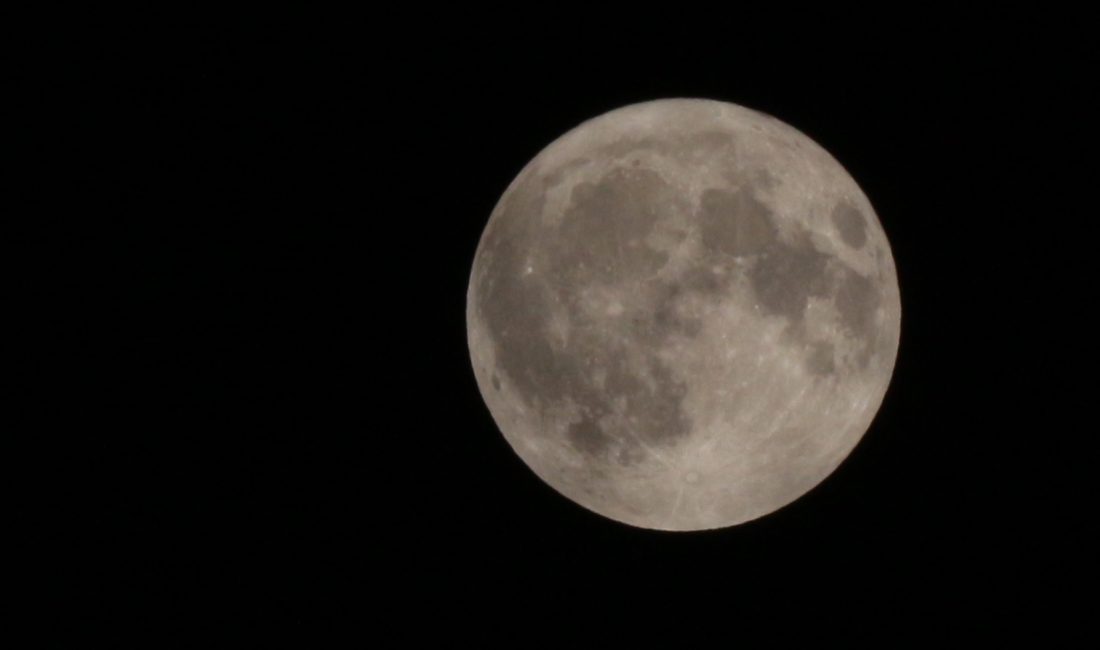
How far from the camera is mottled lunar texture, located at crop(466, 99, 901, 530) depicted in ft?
14.2

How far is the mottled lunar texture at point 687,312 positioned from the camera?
→ 4.33 metres

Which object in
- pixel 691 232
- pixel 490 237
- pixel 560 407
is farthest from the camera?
pixel 490 237

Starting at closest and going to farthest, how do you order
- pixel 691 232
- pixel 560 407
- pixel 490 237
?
pixel 691 232, pixel 560 407, pixel 490 237

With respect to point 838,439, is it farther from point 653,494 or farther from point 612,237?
point 612,237

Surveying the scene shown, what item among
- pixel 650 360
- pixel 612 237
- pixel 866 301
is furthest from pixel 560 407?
pixel 866 301

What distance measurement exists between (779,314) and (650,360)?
0.61m

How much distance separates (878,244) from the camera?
4.93 metres

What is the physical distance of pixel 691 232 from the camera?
434 centimetres

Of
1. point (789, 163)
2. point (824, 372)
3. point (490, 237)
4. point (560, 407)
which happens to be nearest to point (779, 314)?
point (824, 372)

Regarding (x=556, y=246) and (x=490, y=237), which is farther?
(x=490, y=237)

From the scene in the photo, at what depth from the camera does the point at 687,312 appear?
4285 millimetres

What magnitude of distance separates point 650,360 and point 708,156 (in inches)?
39.8

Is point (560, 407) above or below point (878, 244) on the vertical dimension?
below

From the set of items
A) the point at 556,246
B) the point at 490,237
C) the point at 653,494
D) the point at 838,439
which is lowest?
the point at 653,494
